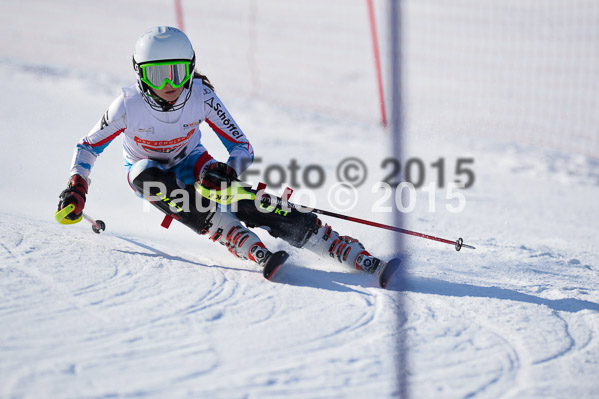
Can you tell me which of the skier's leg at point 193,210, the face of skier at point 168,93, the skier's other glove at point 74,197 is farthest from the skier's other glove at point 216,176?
the skier's other glove at point 74,197

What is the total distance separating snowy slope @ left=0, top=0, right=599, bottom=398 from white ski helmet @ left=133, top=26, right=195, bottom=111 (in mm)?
1155

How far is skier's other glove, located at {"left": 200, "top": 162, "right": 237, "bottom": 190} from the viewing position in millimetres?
3738

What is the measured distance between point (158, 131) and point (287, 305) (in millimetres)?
1439

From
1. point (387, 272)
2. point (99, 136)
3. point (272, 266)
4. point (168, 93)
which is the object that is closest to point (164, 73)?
point (168, 93)

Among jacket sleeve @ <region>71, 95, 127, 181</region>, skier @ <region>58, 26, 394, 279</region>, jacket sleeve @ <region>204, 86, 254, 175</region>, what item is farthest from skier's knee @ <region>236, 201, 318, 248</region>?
jacket sleeve @ <region>71, 95, 127, 181</region>

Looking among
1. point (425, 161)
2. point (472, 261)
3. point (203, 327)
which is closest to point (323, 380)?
point (203, 327)

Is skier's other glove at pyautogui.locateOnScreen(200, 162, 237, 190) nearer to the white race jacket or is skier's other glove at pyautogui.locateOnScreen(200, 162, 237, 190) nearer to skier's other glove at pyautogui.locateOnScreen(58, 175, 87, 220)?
the white race jacket

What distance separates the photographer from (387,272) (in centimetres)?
350

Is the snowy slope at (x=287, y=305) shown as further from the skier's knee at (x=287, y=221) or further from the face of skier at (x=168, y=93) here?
the face of skier at (x=168, y=93)

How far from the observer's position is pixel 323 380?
2.51 metres

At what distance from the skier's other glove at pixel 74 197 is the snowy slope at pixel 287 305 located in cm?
22

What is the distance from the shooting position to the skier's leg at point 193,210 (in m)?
3.74

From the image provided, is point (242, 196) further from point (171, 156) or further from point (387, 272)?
point (387, 272)

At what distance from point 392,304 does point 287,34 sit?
358 inches
